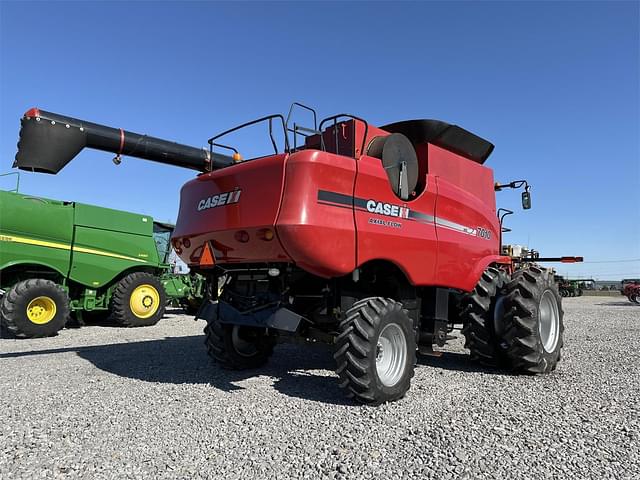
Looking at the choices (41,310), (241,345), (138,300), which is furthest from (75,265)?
(241,345)

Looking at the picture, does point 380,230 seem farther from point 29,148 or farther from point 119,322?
point 119,322

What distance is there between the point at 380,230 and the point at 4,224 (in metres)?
8.27

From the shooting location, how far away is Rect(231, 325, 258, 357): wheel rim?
222 inches

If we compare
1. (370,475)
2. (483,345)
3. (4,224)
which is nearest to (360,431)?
(370,475)

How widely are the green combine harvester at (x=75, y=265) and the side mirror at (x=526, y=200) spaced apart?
760 cm

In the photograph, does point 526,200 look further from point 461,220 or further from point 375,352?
point 375,352

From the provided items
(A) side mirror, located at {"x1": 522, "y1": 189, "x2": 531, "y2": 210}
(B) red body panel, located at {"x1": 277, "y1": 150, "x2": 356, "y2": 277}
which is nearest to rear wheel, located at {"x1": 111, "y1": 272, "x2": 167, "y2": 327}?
(B) red body panel, located at {"x1": 277, "y1": 150, "x2": 356, "y2": 277}

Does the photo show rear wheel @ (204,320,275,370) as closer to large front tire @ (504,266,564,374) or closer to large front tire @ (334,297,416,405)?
large front tire @ (334,297,416,405)

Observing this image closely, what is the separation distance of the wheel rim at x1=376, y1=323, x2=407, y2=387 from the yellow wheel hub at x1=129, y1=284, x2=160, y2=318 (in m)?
8.33

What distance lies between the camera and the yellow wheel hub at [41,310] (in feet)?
29.9

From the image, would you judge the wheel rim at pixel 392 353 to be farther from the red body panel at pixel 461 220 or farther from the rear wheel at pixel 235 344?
the rear wheel at pixel 235 344

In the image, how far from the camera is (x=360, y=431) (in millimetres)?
3557

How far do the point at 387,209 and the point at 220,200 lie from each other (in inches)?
68.7

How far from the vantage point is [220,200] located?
16.0ft
